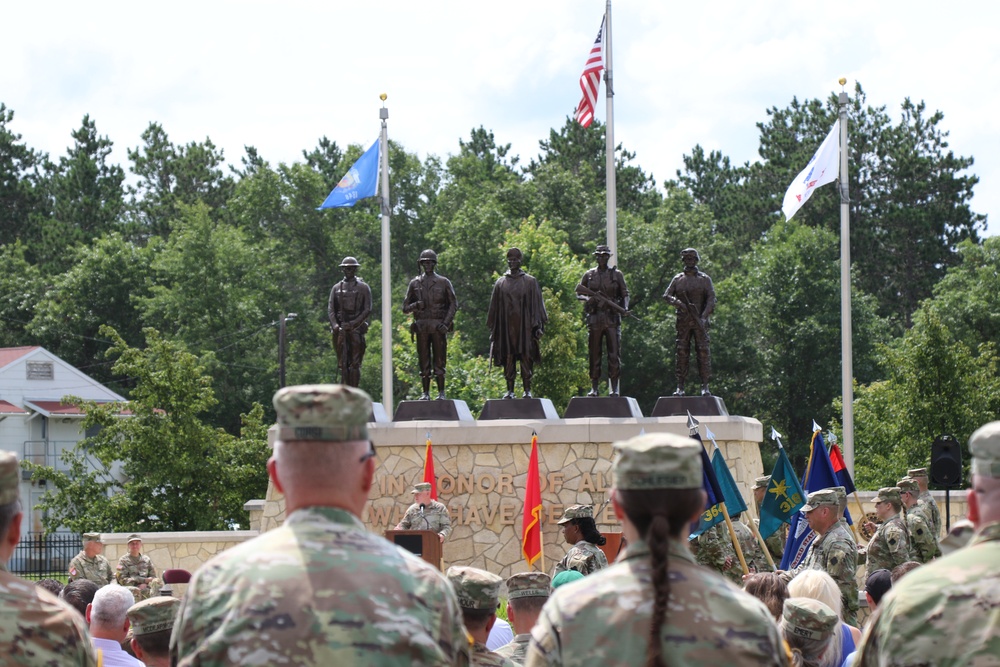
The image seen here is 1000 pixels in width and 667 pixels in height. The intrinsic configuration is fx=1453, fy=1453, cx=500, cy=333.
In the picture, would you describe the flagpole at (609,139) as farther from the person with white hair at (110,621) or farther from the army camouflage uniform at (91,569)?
the person with white hair at (110,621)

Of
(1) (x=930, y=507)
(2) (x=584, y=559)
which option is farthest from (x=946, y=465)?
(2) (x=584, y=559)

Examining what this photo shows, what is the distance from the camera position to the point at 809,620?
5.13 meters

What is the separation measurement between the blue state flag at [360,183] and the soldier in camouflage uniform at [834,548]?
1625 cm

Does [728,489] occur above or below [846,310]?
below

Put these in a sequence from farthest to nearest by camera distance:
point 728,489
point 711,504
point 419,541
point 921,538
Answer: point 419,541 < point 921,538 < point 728,489 < point 711,504

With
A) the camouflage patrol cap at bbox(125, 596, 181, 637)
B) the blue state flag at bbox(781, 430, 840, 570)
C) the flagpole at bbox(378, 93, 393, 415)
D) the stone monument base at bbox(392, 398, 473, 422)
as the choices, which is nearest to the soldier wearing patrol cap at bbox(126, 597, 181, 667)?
the camouflage patrol cap at bbox(125, 596, 181, 637)

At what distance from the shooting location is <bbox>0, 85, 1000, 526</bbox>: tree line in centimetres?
4400

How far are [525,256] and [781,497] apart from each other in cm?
3048

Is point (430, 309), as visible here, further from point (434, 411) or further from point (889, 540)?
point (889, 540)

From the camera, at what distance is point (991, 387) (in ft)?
93.1

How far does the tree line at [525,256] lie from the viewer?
44.0 meters

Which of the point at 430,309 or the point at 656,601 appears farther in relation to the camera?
the point at 430,309

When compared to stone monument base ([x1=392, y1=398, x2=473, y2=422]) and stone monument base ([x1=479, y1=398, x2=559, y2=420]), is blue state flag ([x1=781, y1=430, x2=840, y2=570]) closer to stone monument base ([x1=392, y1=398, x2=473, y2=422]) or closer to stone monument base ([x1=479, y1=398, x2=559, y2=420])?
stone monument base ([x1=479, y1=398, x2=559, y2=420])

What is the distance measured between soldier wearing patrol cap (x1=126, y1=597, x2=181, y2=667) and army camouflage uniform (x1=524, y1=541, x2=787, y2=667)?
82.0 inches
